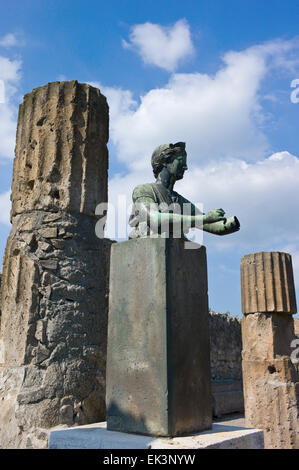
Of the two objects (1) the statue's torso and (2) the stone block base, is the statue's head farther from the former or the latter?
(2) the stone block base

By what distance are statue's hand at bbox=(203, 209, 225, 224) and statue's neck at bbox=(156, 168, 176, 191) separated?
0.51 metres

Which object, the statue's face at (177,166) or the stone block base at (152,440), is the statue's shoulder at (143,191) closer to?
the statue's face at (177,166)

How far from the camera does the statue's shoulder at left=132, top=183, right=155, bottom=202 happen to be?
328 cm

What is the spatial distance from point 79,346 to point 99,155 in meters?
2.12

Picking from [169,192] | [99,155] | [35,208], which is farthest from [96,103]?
[169,192]

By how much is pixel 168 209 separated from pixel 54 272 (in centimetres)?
162

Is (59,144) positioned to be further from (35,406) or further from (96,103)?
(35,406)

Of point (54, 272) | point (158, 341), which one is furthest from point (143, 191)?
point (54, 272)

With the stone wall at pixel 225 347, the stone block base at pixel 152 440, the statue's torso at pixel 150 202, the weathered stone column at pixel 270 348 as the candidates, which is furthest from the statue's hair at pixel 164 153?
the stone wall at pixel 225 347

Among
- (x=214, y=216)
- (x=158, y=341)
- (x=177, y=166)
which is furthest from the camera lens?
(x=177, y=166)

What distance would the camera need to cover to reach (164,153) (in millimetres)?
3459

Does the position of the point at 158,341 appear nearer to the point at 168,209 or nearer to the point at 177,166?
the point at 168,209

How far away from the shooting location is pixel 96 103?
197 inches

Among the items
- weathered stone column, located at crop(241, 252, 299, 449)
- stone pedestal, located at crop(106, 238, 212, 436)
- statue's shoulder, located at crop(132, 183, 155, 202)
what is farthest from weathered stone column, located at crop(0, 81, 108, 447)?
weathered stone column, located at crop(241, 252, 299, 449)
